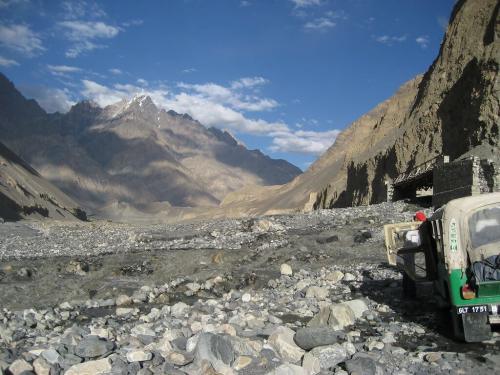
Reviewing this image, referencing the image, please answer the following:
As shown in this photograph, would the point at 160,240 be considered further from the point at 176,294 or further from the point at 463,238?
the point at 463,238

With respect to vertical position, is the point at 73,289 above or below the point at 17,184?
below

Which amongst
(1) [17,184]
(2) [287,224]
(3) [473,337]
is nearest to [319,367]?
(3) [473,337]

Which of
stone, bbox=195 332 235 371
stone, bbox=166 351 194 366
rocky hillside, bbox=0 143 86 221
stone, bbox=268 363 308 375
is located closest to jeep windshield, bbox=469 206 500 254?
stone, bbox=268 363 308 375

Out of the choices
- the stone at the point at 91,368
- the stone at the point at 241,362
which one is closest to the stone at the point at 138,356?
the stone at the point at 91,368

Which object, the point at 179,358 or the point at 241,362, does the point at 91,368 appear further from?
the point at 241,362

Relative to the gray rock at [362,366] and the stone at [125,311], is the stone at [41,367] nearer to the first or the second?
the gray rock at [362,366]

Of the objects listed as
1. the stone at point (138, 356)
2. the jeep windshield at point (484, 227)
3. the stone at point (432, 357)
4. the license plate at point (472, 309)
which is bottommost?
the stone at point (432, 357)

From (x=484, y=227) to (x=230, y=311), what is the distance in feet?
19.7

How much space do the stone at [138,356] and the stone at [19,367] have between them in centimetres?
120

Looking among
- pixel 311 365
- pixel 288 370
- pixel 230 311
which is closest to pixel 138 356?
pixel 288 370

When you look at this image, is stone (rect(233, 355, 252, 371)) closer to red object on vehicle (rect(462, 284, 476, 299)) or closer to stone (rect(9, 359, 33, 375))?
stone (rect(9, 359, 33, 375))

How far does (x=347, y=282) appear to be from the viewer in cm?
1385

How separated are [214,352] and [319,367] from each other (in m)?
1.45

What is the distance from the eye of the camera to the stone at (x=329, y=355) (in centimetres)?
673
